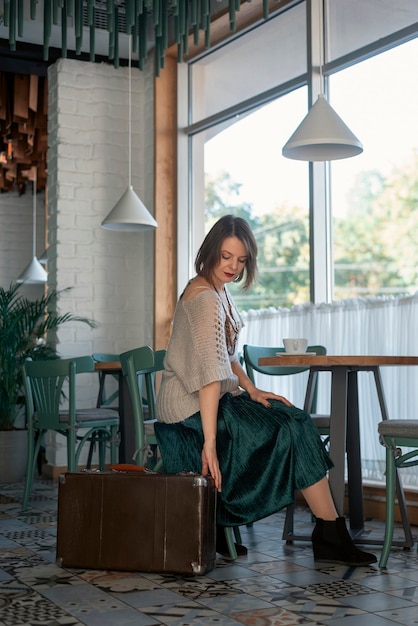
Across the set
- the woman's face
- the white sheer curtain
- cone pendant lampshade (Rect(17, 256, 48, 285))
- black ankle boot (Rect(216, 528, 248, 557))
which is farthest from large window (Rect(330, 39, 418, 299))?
cone pendant lampshade (Rect(17, 256, 48, 285))

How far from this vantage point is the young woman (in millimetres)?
3012

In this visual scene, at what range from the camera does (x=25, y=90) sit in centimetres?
718

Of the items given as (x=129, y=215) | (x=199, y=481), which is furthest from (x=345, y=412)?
(x=129, y=215)

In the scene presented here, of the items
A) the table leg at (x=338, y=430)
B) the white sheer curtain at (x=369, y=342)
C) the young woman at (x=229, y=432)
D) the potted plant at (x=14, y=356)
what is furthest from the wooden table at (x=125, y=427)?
the table leg at (x=338, y=430)

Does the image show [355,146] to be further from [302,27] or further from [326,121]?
[302,27]

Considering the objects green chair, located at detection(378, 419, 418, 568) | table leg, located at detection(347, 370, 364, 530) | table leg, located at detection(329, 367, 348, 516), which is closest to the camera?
green chair, located at detection(378, 419, 418, 568)

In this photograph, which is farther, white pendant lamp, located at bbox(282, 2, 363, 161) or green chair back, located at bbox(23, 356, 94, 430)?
green chair back, located at bbox(23, 356, 94, 430)

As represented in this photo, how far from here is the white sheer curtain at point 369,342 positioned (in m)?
4.12

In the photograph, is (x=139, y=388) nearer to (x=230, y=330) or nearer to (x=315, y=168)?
(x=230, y=330)

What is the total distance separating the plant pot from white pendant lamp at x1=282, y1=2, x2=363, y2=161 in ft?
9.58

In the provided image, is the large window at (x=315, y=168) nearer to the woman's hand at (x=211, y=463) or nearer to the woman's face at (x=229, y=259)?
the woman's face at (x=229, y=259)

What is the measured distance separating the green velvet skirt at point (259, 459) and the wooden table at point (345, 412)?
219mm

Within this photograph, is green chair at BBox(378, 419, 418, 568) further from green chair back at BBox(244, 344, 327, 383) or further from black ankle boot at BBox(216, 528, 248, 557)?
green chair back at BBox(244, 344, 327, 383)

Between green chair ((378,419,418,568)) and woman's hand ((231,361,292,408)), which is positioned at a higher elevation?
woman's hand ((231,361,292,408))
